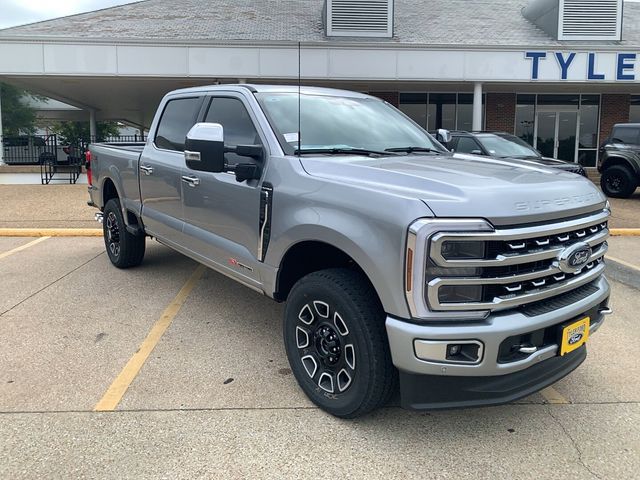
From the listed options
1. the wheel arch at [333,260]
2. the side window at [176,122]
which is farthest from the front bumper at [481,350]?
the side window at [176,122]

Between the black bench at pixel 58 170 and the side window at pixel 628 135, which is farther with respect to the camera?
the black bench at pixel 58 170

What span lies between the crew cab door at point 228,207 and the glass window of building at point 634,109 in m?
22.2

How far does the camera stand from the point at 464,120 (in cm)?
2142

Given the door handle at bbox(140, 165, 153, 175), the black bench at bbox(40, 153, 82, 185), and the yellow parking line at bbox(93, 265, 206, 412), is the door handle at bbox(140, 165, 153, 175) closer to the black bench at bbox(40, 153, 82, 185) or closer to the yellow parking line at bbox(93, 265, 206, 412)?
the yellow parking line at bbox(93, 265, 206, 412)

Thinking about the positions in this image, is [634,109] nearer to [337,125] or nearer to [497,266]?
[337,125]

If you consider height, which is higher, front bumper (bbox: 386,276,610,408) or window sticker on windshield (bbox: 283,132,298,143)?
window sticker on windshield (bbox: 283,132,298,143)

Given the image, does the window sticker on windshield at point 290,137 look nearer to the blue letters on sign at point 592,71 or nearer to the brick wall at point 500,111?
the blue letters on sign at point 592,71

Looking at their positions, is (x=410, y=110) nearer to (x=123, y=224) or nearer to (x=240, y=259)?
(x=123, y=224)

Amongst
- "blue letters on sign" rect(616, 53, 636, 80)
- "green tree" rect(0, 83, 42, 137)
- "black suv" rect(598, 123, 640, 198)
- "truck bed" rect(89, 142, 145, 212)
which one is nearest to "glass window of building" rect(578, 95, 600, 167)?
"blue letters on sign" rect(616, 53, 636, 80)

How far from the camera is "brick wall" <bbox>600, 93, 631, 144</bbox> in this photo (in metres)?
21.4

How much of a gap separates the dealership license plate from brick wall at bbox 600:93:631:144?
70.4 ft

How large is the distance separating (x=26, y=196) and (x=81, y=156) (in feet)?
25.0

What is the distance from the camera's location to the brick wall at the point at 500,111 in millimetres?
21203

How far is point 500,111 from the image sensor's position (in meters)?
21.3
